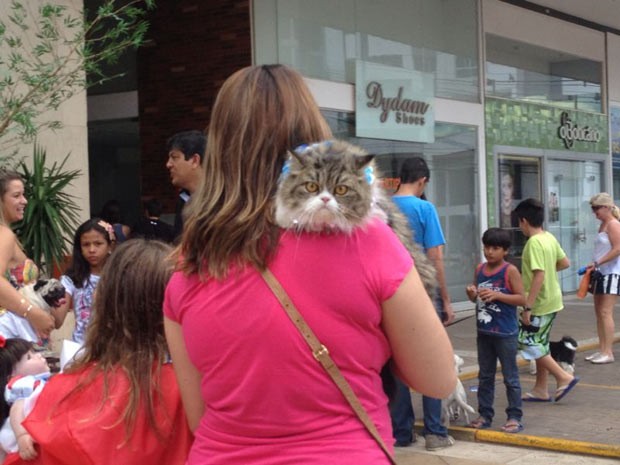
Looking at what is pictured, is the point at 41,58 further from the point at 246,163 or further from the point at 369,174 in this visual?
the point at 369,174

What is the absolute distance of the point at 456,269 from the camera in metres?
16.8

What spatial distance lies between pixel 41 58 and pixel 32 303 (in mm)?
5256

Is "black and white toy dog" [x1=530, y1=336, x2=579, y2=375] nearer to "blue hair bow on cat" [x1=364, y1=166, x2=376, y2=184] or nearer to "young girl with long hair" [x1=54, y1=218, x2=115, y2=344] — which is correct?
"young girl with long hair" [x1=54, y1=218, x2=115, y2=344]

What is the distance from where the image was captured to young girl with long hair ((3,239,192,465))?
2.91m

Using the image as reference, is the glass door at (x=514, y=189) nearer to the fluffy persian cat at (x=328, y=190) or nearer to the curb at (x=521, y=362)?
the curb at (x=521, y=362)

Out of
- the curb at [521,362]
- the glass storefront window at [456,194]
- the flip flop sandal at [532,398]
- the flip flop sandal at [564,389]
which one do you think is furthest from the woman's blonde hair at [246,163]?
the glass storefront window at [456,194]

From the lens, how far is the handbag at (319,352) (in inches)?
82.2

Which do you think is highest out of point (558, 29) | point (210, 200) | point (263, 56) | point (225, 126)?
point (558, 29)

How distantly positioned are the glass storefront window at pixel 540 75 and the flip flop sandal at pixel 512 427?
35.7ft

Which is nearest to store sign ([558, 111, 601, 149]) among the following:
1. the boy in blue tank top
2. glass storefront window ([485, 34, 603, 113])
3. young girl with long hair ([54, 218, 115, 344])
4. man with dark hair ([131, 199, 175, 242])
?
glass storefront window ([485, 34, 603, 113])

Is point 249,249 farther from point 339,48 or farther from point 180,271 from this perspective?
point 339,48

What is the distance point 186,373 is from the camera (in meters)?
2.38

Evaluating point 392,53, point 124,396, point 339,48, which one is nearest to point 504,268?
point 124,396

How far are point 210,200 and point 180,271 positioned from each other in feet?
0.62
